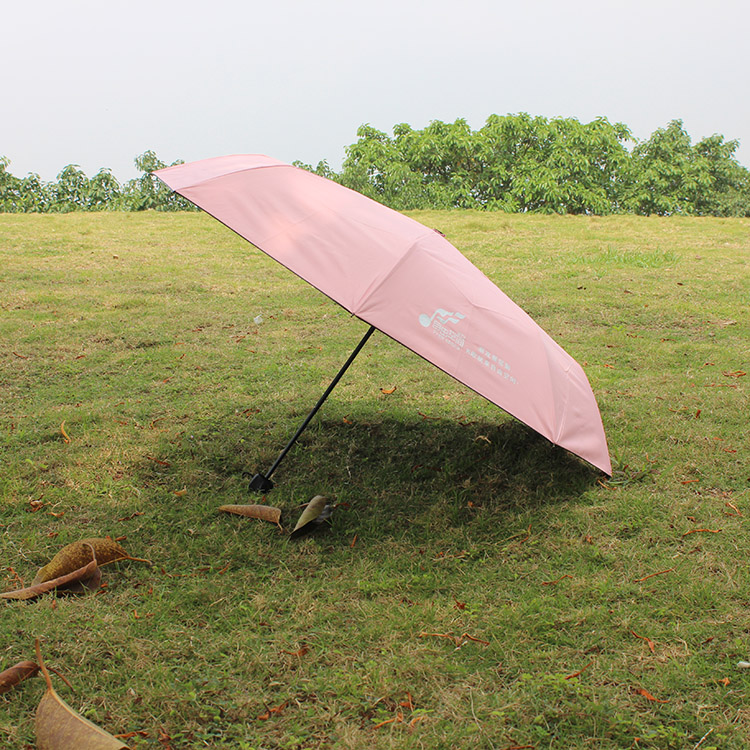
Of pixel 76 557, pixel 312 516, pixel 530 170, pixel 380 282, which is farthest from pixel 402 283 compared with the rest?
pixel 530 170

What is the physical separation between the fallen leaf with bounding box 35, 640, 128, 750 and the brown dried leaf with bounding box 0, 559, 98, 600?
0.60 meters

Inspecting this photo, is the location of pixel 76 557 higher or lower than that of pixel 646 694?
higher

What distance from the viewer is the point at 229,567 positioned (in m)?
2.77

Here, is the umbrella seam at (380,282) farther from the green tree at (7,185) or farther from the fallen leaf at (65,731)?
the green tree at (7,185)

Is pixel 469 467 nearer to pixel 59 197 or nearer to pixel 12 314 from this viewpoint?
pixel 12 314

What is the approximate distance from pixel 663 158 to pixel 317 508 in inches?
1135

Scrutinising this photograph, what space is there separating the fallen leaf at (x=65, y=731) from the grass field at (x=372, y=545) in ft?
0.24

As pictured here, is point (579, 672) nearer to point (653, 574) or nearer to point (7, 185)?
point (653, 574)

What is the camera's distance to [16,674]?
2123 mm

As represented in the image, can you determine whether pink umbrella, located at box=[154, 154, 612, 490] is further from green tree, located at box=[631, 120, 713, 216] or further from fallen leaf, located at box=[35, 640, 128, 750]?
green tree, located at box=[631, 120, 713, 216]

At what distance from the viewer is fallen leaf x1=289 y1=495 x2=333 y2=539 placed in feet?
9.74

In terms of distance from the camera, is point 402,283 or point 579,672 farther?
point 402,283

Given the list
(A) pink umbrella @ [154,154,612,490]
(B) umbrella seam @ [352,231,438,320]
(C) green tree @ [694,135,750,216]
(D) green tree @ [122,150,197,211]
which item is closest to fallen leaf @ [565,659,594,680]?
(A) pink umbrella @ [154,154,612,490]

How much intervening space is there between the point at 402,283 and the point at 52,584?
1608 mm
